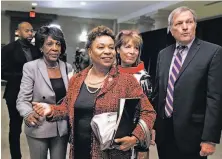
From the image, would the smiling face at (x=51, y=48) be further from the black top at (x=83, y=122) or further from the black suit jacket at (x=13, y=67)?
the black suit jacket at (x=13, y=67)

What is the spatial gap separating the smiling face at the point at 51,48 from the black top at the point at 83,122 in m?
0.61

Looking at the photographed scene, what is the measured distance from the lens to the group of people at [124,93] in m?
1.60

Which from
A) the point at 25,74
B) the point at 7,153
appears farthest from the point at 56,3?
the point at 25,74

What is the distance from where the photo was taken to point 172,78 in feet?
6.64

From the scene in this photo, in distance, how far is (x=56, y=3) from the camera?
10695 mm

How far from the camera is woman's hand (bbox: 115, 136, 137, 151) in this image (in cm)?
148

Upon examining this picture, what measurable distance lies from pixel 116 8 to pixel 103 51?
32.3 feet

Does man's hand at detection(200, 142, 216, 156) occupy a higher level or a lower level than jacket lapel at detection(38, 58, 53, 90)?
lower

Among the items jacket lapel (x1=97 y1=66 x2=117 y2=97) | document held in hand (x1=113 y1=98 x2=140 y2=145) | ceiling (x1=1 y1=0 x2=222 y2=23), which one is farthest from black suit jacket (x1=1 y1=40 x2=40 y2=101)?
ceiling (x1=1 y1=0 x2=222 y2=23)

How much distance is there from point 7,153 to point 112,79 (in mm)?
2659

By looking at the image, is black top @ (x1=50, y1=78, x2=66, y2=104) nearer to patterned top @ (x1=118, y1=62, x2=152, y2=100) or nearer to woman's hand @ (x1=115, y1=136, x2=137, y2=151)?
patterned top @ (x1=118, y1=62, x2=152, y2=100)

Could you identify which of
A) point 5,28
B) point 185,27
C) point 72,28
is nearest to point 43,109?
point 185,27

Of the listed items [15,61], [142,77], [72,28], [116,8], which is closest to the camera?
[142,77]

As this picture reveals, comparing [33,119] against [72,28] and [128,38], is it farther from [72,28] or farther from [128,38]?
[72,28]
